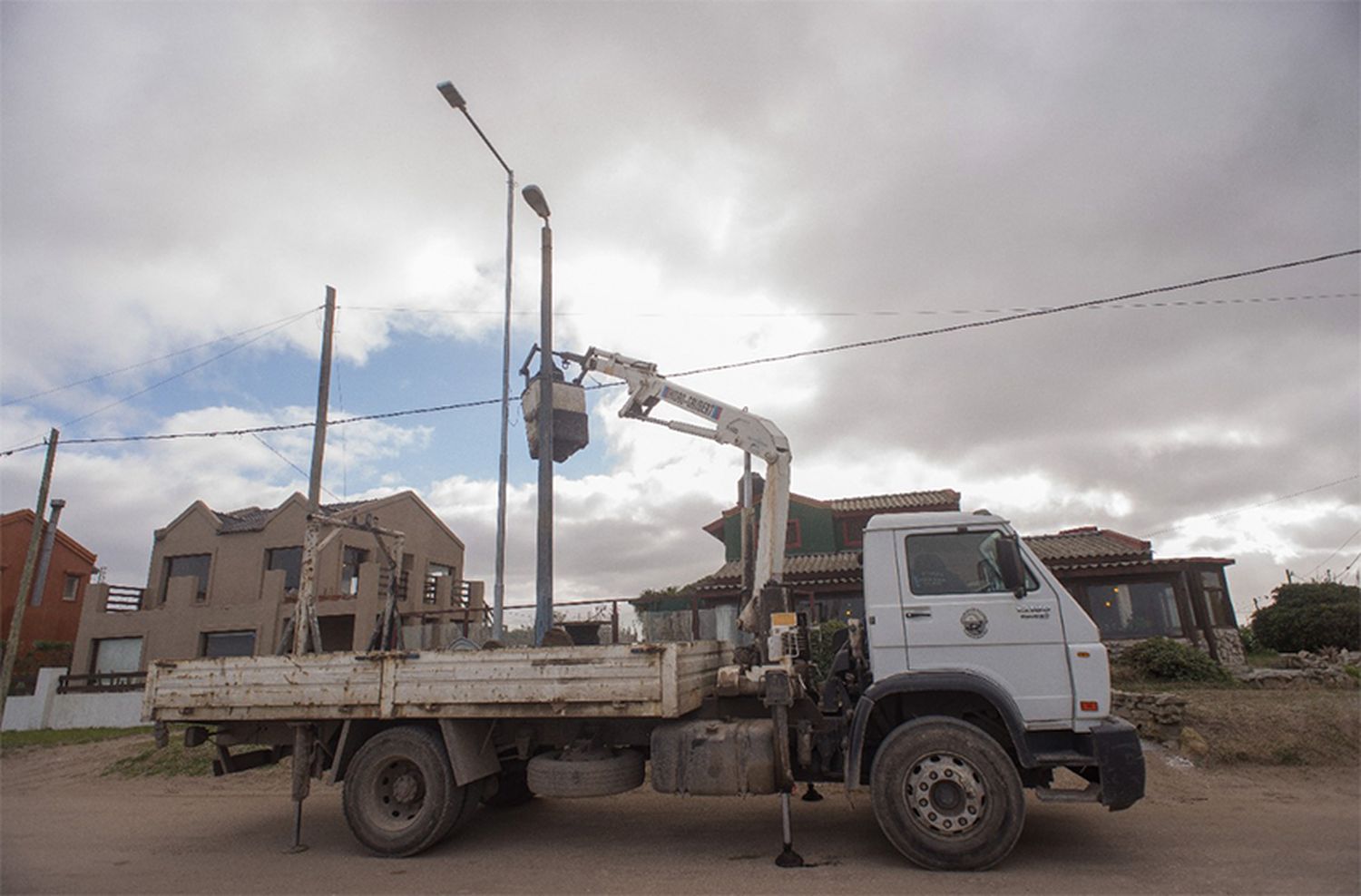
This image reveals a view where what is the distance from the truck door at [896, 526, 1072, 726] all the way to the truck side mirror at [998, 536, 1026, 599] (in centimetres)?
8

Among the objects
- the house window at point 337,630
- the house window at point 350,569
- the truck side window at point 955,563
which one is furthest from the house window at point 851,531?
the truck side window at point 955,563

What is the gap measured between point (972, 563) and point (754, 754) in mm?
2530

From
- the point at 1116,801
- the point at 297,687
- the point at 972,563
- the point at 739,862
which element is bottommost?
the point at 739,862

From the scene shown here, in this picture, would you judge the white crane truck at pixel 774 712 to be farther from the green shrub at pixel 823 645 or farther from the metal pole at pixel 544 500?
the green shrub at pixel 823 645

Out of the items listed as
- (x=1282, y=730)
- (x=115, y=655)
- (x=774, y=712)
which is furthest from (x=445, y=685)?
(x=115, y=655)

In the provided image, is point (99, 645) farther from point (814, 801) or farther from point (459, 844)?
point (814, 801)

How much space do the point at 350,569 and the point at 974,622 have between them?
25.2 m

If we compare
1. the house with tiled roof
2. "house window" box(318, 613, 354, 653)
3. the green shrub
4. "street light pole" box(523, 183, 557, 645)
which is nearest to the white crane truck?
"street light pole" box(523, 183, 557, 645)

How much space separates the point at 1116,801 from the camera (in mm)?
6027

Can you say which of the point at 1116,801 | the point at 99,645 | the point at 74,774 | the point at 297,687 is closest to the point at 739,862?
the point at 1116,801

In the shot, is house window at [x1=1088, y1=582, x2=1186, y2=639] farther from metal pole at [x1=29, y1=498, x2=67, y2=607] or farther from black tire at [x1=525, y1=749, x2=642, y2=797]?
metal pole at [x1=29, y1=498, x2=67, y2=607]

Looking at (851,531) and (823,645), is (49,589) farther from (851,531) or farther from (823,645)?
(823,645)

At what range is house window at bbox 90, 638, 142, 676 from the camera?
26.9 metres

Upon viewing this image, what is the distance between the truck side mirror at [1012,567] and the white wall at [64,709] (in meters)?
22.9
